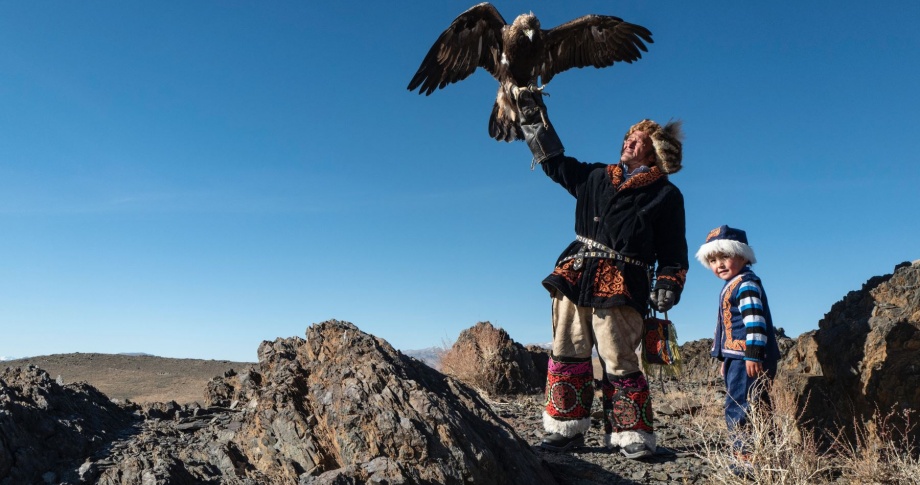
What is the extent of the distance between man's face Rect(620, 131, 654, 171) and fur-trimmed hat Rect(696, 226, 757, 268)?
0.71 m

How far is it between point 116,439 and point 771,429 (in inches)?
168

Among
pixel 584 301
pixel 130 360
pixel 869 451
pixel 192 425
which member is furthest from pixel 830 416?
pixel 130 360

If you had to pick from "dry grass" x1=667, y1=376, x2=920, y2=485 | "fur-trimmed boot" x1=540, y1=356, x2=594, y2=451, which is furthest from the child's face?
"fur-trimmed boot" x1=540, y1=356, x2=594, y2=451

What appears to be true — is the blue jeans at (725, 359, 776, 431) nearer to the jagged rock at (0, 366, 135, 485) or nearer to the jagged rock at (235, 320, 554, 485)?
the jagged rock at (235, 320, 554, 485)

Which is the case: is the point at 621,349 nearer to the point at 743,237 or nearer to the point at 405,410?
the point at 743,237

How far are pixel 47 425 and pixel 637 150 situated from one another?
14.2 feet

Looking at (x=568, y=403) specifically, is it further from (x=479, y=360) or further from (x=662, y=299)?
(x=479, y=360)

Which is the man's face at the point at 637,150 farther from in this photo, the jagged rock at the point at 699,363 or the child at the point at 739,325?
the jagged rock at the point at 699,363

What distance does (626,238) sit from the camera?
4570 millimetres

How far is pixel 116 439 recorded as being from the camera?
456cm

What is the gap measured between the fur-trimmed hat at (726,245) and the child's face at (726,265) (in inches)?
1.3

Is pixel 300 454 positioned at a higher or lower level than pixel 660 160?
lower

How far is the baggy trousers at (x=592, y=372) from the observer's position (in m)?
4.52

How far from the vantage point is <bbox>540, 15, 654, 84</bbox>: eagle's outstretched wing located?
5829 millimetres
